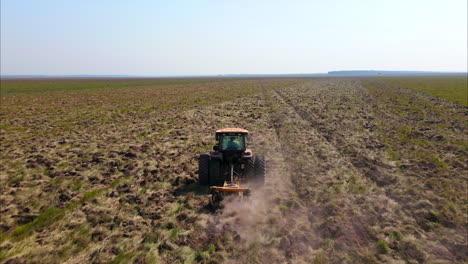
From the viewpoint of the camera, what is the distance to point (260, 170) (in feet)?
26.6

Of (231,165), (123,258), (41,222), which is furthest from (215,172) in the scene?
(41,222)

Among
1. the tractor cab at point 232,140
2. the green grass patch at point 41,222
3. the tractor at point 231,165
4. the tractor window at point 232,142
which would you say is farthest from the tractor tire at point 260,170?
the green grass patch at point 41,222

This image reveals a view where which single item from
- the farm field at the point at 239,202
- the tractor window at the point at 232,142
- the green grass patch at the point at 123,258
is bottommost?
the green grass patch at the point at 123,258

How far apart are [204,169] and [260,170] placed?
173 cm

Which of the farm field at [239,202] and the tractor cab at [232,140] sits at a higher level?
the tractor cab at [232,140]

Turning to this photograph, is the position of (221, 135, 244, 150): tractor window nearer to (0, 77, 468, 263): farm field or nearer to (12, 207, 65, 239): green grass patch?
(0, 77, 468, 263): farm field

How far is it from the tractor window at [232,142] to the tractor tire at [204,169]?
2.30ft

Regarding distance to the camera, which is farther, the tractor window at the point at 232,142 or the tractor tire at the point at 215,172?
the tractor window at the point at 232,142

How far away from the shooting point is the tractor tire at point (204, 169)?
8031mm

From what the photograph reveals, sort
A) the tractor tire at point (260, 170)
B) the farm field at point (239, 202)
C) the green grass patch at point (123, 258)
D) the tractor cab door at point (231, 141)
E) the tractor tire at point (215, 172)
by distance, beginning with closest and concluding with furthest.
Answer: the green grass patch at point (123, 258), the farm field at point (239, 202), the tractor tire at point (215, 172), the tractor tire at point (260, 170), the tractor cab door at point (231, 141)

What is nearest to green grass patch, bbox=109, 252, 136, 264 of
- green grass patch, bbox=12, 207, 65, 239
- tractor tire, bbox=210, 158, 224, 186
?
green grass patch, bbox=12, 207, 65, 239

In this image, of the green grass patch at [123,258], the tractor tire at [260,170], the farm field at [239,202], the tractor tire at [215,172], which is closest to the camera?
the green grass patch at [123,258]

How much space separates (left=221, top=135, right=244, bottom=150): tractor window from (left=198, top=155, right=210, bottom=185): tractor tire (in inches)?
27.6

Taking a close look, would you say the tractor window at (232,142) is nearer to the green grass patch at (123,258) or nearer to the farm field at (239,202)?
the farm field at (239,202)
